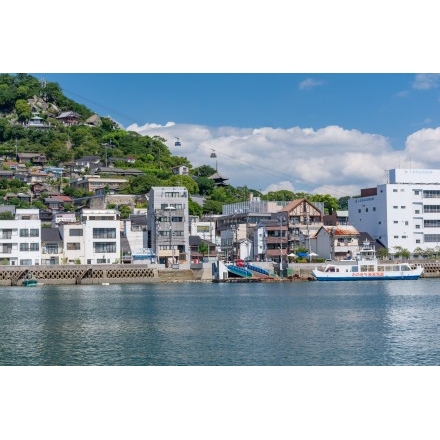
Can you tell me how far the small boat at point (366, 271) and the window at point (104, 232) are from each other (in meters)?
15.6

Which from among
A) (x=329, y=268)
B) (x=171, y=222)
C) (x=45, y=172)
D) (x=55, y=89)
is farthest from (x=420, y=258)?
(x=55, y=89)

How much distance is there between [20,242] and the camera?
59969 millimetres

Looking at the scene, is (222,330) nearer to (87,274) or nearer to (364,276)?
(87,274)

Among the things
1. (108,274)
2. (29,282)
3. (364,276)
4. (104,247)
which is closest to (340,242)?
(364,276)

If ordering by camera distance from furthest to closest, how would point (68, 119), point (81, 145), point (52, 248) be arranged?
point (68, 119), point (81, 145), point (52, 248)

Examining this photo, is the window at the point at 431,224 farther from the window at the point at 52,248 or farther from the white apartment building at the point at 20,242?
the white apartment building at the point at 20,242

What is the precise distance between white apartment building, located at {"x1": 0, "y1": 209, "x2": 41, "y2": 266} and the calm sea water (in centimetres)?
1734

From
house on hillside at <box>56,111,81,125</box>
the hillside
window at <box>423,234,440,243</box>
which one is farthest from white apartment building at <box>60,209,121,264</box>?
house on hillside at <box>56,111,81,125</box>

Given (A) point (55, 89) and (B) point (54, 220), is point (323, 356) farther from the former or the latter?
(A) point (55, 89)

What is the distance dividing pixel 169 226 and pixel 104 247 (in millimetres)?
5780

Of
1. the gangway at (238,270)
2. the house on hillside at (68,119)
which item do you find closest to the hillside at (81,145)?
the house on hillside at (68,119)

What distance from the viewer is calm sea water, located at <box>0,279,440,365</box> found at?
68.6 feet

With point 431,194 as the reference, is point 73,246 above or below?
below

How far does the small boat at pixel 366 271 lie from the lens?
62.5m
